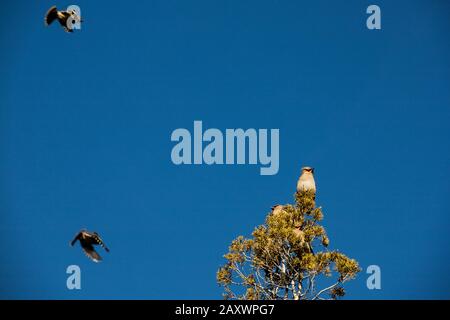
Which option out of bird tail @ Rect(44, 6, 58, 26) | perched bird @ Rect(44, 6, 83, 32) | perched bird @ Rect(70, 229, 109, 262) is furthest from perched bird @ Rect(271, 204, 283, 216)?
bird tail @ Rect(44, 6, 58, 26)

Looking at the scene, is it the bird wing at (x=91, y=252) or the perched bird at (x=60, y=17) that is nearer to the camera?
the bird wing at (x=91, y=252)

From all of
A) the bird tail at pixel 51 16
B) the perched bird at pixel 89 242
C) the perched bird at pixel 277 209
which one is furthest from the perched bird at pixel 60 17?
the perched bird at pixel 277 209

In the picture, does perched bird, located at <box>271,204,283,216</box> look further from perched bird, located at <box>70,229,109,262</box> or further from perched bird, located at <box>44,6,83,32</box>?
perched bird, located at <box>44,6,83,32</box>

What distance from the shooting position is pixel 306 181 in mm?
27531

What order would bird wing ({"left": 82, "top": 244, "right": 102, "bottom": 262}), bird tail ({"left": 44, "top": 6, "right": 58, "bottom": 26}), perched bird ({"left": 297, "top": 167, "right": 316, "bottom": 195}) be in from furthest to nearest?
perched bird ({"left": 297, "top": 167, "right": 316, "bottom": 195})
bird tail ({"left": 44, "top": 6, "right": 58, "bottom": 26})
bird wing ({"left": 82, "top": 244, "right": 102, "bottom": 262})

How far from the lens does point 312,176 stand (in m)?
27.8

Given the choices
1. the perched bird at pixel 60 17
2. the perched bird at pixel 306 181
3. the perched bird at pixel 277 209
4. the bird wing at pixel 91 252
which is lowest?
the bird wing at pixel 91 252

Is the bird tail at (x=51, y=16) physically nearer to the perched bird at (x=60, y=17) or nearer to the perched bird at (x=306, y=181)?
the perched bird at (x=60, y=17)

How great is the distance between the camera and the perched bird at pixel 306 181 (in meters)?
27.4

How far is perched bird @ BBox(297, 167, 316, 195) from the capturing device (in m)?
27.4

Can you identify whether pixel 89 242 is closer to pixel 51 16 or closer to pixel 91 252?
pixel 91 252

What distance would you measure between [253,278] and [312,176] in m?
4.28

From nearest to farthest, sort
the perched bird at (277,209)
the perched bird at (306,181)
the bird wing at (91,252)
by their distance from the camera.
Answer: the bird wing at (91,252) < the perched bird at (277,209) < the perched bird at (306,181)
